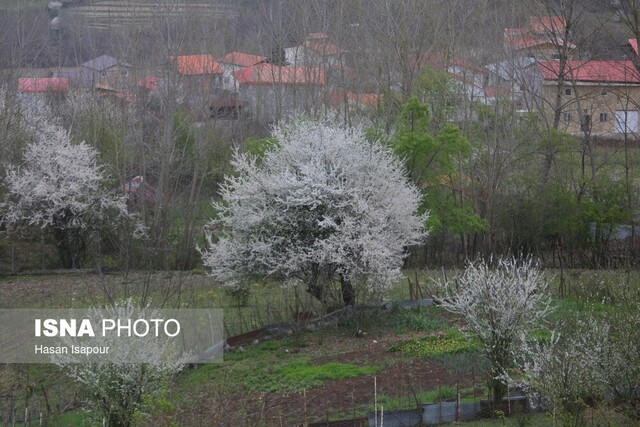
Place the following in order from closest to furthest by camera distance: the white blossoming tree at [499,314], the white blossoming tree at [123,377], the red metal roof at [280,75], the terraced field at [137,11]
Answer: the white blossoming tree at [123,377]
the white blossoming tree at [499,314]
the terraced field at [137,11]
the red metal roof at [280,75]

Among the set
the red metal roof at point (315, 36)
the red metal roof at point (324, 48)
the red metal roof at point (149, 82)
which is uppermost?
the red metal roof at point (315, 36)

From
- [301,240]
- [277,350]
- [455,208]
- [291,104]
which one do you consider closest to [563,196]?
[455,208]

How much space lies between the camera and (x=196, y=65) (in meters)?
38.3

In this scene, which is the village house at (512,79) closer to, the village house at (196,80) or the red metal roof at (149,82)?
the village house at (196,80)

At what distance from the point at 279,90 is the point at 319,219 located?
21449mm

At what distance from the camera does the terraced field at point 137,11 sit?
33787 mm

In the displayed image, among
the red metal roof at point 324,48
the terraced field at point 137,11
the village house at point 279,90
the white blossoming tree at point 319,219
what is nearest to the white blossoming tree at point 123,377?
the white blossoming tree at point 319,219

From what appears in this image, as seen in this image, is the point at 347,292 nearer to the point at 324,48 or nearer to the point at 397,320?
the point at 397,320

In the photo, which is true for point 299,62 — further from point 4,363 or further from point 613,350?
point 613,350

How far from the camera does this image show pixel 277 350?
15.4 m

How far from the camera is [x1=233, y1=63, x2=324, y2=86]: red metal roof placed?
125 feet

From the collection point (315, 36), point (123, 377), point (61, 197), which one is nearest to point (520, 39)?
point (315, 36)

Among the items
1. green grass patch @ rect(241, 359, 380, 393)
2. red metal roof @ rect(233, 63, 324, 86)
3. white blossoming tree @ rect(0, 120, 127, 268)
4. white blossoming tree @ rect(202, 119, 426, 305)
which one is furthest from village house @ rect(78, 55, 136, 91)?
green grass patch @ rect(241, 359, 380, 393)

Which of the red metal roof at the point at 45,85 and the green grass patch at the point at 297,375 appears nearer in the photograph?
the green grass patch at the point at 297,375
